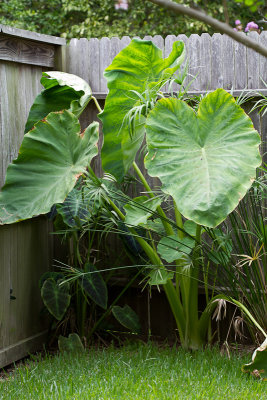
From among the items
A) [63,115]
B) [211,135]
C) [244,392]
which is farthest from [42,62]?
[244,392]

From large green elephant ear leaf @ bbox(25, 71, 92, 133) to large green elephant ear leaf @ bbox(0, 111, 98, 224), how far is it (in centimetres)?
22

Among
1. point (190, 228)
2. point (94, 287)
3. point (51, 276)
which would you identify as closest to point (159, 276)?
point (190, 228)

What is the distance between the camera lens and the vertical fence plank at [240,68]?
12.8ft

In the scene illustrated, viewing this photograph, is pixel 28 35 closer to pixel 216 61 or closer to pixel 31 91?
pixel 31 91

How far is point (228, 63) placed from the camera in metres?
3.93

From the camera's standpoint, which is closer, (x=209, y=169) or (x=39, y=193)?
(x=209, y=169)

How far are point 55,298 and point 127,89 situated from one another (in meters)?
1.39

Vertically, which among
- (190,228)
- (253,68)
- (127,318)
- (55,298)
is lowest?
(127,318)

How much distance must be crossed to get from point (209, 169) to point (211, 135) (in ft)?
0.76

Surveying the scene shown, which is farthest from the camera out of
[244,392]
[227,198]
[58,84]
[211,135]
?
[58,84]

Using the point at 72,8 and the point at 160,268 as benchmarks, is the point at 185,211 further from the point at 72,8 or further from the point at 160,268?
the point at 72,8

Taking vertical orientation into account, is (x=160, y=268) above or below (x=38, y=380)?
above

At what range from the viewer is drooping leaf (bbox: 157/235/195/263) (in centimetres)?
342

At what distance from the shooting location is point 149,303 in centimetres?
425
